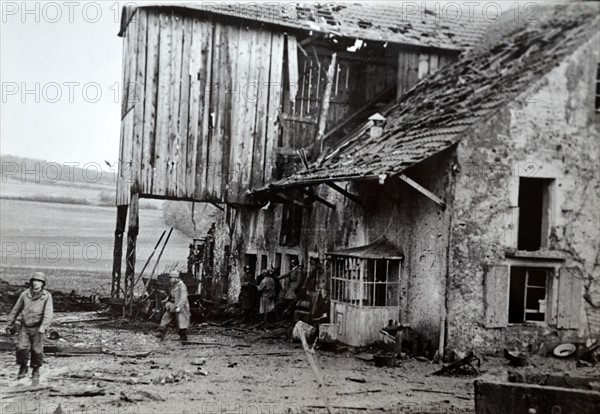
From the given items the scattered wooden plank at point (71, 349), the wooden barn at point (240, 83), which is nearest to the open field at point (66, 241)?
the wooden barn at point (240, 83)

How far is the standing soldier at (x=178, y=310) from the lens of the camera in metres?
14.7

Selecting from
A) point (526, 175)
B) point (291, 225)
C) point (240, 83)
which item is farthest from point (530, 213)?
point (240, 83)

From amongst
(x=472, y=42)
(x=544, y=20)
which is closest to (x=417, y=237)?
(x=544, y=20)

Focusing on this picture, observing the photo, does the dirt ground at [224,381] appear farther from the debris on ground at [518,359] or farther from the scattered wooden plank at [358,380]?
the debris on ground at [518,359]

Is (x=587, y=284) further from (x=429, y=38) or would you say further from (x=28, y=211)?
(x=28, y=211)

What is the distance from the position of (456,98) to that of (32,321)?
27.5ft

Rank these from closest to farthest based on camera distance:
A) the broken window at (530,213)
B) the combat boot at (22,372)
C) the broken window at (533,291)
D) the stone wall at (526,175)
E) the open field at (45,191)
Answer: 1. the stone wall at (526,175)
2. the combat boot at (22,372)
3. the broken window at (533,291)
4. the broken window at (530,213)
5. the open field at (45,191)

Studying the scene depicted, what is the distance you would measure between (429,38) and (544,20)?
23.8ft

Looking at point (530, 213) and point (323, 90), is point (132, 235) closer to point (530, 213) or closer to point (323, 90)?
point (323, 90)

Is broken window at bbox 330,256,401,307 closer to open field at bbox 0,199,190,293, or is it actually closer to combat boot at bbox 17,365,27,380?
combat boot at bbox 17,365,27,380

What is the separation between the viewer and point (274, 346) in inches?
559

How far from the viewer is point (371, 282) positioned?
45.1 feet

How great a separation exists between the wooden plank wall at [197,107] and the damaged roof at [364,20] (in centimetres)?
41

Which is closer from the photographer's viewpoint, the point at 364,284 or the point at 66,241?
the point at 364,284
